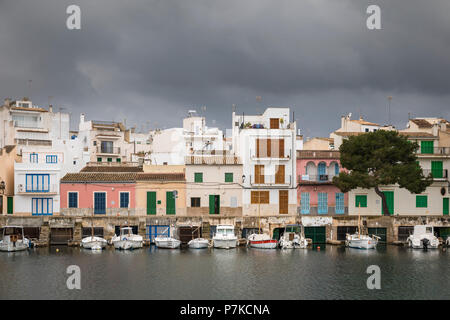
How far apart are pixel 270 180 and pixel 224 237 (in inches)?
422

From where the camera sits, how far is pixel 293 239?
6066cm

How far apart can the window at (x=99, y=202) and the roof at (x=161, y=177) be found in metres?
4.52

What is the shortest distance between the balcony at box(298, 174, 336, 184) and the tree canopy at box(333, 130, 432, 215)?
243cm

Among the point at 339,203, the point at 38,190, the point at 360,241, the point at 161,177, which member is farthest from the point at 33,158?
the point at 360,241

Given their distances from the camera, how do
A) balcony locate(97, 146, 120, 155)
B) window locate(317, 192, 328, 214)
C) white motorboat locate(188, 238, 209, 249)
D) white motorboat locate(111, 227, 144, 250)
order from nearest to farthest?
white motorboat locate(111, 227, 144, 250)
white motorboat locate(188, 238, 209, 249)
window locate(317, 192, 328, 214)
balcony locate(97, 146, 120, 155)

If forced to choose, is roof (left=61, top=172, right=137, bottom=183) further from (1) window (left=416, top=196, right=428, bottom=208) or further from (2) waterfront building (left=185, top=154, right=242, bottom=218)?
(1) window (left=416, top=196, right=428, bottom=208)

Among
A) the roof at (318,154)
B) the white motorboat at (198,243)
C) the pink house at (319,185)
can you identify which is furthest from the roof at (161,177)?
the roof at (318,154)

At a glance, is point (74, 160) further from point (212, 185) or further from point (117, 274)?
point (117, 274)

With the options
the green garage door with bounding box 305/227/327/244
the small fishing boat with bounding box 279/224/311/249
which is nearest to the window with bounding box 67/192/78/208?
the small fishing boat with bounding box 279/224/311/249

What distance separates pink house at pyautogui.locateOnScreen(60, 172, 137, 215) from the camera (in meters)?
63.5

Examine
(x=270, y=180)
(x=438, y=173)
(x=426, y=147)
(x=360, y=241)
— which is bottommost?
(x=360, y=241)

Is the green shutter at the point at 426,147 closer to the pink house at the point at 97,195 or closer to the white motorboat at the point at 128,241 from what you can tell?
the pink house at the point at 97,195

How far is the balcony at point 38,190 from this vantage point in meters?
62.6

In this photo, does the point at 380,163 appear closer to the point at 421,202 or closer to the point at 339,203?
the point at 339,203
